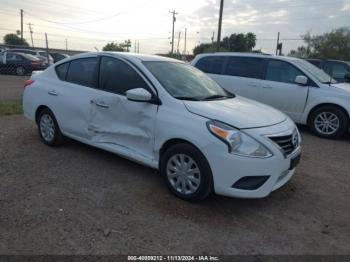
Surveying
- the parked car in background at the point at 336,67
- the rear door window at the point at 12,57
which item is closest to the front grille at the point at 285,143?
the parked car in background at the point at 336,67

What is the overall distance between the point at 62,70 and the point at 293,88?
495 centimetres

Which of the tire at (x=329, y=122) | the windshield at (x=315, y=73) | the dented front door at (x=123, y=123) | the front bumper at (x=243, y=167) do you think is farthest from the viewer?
the windshield at (x=315, y=73)

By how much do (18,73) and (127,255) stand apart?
73.5 ft

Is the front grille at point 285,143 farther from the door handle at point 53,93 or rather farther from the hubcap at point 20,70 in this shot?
the hubcap at point 20,70

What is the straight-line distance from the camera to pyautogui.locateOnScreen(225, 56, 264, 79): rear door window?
8688 mm

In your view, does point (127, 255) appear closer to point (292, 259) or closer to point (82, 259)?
point (82, 259)

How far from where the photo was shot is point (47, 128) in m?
5.95

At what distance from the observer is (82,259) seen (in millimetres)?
2988

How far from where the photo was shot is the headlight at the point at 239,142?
12.1 ft

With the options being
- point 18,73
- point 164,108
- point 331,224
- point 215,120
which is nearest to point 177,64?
point 164,108

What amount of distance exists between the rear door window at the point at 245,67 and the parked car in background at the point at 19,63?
16.8 metres

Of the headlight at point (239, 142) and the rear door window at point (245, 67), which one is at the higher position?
the rear door window at point (245, 67)

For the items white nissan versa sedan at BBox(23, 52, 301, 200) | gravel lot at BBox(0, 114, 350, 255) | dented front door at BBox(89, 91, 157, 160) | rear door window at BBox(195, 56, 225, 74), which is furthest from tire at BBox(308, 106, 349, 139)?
dented front door at BBox(89, 91, 157, 160)

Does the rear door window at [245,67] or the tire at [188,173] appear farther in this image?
the rear door window at [245,67]
